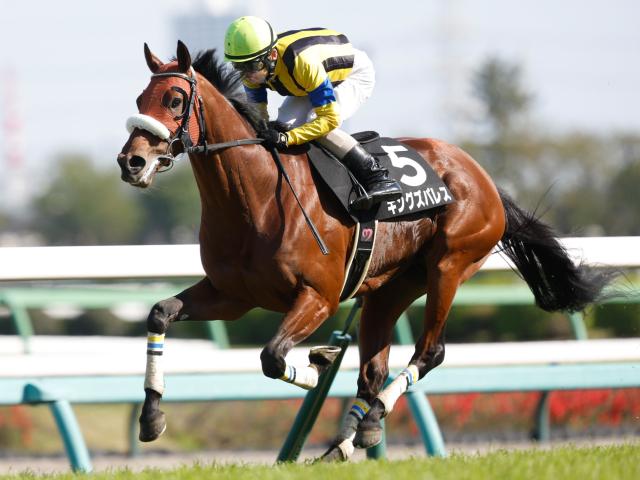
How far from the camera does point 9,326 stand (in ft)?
40.9

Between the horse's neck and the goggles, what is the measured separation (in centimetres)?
13

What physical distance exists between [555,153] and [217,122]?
115 feet

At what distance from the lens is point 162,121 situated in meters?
3.91

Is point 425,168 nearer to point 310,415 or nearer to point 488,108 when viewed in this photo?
point 310,415

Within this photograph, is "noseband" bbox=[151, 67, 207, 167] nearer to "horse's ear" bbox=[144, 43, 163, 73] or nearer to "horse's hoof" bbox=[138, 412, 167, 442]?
"horse's ear" bbox=[144, 43, 163, 73]

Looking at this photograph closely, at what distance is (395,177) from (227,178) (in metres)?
0.79

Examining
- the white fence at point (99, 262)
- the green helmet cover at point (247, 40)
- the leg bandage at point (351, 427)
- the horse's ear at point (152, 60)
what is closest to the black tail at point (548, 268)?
the leg bandage at point (351, 427)

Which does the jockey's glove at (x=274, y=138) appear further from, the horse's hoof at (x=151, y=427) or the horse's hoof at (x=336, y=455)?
the horse's hoof at (x=336, y=455)

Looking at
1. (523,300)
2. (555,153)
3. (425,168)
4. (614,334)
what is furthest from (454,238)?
(555,153)

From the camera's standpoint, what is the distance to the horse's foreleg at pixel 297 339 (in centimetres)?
400

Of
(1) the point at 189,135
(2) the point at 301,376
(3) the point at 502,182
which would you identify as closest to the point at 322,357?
(2) the point at 301,376

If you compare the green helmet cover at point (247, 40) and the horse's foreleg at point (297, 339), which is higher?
the green helmet cover at point (247, 40)

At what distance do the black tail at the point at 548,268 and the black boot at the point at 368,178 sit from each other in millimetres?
1030

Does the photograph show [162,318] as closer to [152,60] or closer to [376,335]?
[152,60]
